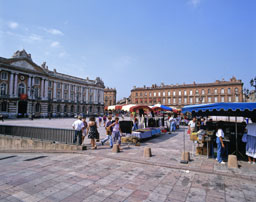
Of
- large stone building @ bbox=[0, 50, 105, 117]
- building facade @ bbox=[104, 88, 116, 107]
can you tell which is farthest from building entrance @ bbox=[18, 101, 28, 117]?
building facade @ bbox=[104, 88, 116, 107]

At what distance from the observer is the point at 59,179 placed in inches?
191

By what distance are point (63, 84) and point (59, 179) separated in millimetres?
57331

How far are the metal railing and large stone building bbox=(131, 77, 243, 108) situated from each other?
5162 cm

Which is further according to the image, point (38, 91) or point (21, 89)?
point (38, 91)

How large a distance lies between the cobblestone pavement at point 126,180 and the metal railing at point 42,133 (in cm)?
229

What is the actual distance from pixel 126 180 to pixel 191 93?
65175 millimetres

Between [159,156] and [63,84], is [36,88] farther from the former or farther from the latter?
[159,156]

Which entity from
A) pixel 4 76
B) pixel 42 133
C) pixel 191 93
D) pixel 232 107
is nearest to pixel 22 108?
pixel 4 76

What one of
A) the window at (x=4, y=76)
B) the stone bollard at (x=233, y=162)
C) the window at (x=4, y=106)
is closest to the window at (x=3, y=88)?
the window at (x=4, y=76)

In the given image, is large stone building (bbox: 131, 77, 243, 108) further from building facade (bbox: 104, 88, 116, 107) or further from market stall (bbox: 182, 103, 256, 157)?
market stall (bbox: 182, 103, 256, 157)

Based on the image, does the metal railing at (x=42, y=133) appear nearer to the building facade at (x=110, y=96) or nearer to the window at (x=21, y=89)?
the window at (x=21, y=89)

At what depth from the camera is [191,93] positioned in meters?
64.3

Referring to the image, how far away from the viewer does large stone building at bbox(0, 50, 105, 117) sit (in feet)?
135

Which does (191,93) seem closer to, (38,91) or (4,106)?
(38,91)
